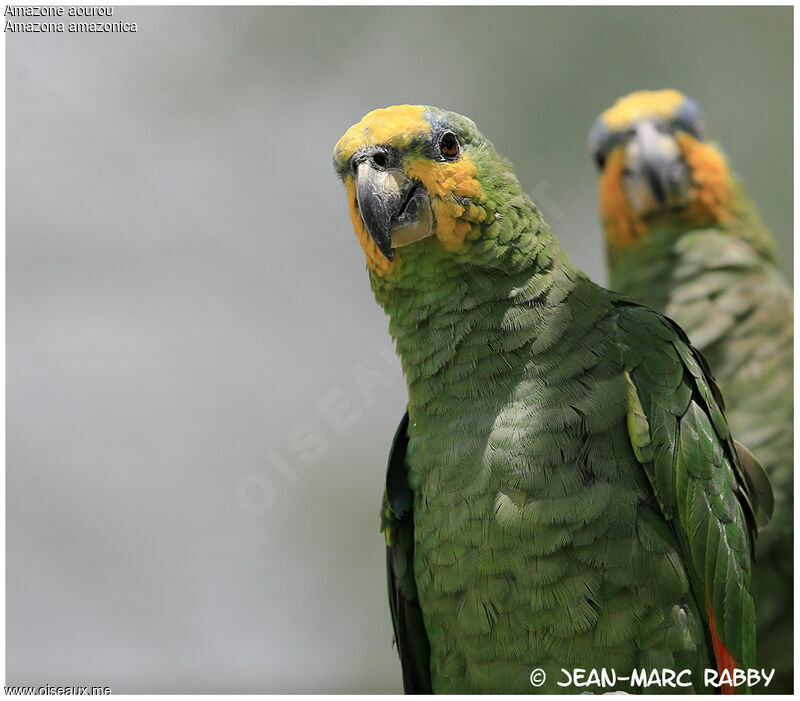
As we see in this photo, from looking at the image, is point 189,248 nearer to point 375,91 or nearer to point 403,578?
point 375,91

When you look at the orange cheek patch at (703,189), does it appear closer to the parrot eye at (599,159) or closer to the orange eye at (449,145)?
the parrot eye at (599,159)

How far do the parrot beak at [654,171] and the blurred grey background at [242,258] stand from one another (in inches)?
27.8

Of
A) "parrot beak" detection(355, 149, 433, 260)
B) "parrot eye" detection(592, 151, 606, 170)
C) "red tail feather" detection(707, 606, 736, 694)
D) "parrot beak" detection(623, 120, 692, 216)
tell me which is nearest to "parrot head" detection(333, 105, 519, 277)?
"parrot beak" detection(355, 149, 433, 260)

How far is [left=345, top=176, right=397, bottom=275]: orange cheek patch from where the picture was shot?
1745 millimetres

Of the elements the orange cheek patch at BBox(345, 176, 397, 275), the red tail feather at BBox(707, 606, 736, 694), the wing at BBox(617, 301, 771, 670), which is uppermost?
the orange cheek patch at BBox(345, 176, 397, 275)

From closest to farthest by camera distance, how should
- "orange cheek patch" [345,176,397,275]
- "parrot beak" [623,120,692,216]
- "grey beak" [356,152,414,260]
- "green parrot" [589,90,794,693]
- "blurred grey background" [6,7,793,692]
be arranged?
1. "grey beak" [356,152,414,260]
2. "orange cheek patch" [345,176,397,275]
3. "green parrot" [589,90,794,693]
4. "parrot beak" [623,120,692,216]
5. "blurred grey background" [6,7,793,692]

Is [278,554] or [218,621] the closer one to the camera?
[218,621]

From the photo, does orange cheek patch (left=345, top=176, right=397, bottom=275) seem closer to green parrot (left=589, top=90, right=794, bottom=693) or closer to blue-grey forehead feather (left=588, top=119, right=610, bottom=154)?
green parrot (left=589, top=90, right=794, bottom=693)

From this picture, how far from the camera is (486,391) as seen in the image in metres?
1.73

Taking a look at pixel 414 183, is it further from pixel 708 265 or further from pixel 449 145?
pixel 708 265

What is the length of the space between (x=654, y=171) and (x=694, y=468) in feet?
4.81

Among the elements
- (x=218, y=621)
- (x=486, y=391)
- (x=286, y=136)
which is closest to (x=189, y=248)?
(x=286, y=136)

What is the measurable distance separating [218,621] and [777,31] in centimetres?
438

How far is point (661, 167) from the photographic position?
2764 mm
